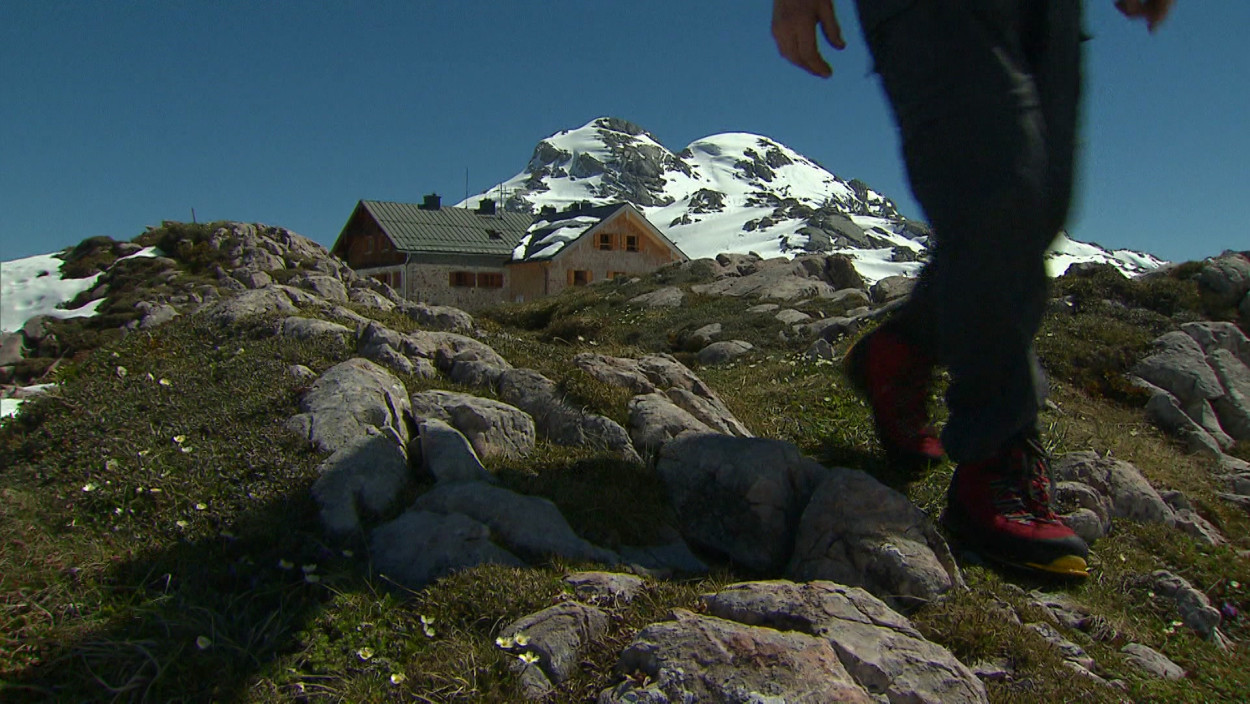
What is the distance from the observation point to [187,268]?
15.8 metres

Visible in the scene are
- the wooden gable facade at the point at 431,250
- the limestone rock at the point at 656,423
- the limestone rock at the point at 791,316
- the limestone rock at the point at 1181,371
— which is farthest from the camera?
the wooden gable facade at the point at 431,250

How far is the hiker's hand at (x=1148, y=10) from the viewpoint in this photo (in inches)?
108

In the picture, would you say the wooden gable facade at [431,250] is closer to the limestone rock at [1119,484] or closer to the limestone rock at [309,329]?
the limestone rock at [309,329]

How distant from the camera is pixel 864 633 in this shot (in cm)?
196

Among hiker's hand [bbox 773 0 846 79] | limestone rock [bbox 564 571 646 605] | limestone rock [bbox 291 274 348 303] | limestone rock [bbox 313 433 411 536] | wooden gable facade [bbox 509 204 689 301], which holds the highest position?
wooden gable facade [bbox 509 204 689 301]

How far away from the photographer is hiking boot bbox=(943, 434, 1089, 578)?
2.76 meters

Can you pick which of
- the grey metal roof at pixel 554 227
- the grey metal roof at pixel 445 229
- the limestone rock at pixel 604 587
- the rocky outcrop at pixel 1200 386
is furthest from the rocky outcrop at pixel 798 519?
the grey metal roof at pixel 445 229

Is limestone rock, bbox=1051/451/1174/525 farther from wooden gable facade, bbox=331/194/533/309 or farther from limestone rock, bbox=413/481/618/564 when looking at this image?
wooden gable facade, bbox=331/194/533/309

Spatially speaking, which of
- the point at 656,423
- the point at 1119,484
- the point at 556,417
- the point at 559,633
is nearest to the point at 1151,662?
the point at 1119,484

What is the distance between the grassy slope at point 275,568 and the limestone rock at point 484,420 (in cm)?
14

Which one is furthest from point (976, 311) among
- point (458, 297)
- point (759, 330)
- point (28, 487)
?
point (458, 297)

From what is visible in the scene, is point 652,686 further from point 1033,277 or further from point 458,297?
point 458,297

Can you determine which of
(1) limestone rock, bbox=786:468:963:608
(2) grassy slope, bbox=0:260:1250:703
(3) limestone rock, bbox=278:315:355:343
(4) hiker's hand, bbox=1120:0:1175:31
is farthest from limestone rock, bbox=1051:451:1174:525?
(3) limestone rock, bbox=278:315:355:343

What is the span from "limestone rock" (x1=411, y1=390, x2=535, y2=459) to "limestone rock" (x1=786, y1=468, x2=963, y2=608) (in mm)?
1285
